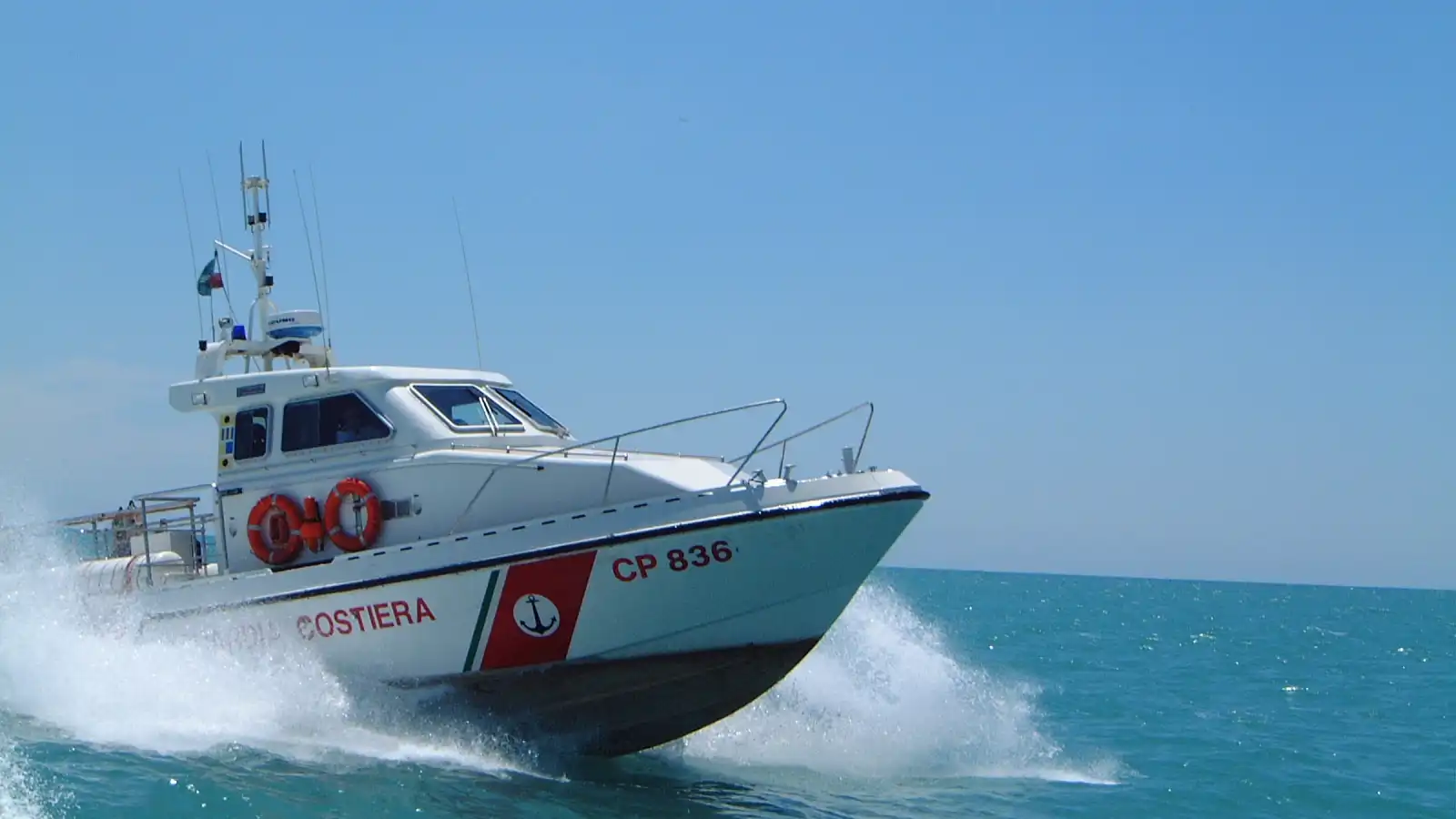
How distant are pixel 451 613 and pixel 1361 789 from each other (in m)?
8.08

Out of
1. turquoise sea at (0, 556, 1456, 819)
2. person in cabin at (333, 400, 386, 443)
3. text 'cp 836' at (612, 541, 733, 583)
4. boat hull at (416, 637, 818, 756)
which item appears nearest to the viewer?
turquoise sea at (0, 556, 1456, 819)

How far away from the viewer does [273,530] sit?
1159 cm

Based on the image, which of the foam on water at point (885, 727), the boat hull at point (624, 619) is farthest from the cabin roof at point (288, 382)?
the foam on water at point (885, 727)

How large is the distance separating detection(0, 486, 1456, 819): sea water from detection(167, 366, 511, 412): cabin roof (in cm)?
207

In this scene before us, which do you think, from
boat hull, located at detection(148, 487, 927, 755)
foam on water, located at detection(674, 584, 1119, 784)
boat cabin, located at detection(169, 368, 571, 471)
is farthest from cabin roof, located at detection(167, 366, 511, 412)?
foam on water, located at detection(674, 584, 1119, 784)

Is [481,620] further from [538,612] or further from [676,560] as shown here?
[676,560]

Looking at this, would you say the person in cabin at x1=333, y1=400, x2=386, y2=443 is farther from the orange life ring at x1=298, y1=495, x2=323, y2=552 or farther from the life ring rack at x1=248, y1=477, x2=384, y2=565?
the orange life ring at x1=298, y1=495, x2=323, y2=552

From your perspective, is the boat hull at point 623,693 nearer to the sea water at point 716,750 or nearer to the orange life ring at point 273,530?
the sea water at point 716,750

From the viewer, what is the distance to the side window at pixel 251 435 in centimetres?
1195

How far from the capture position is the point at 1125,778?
12.4m

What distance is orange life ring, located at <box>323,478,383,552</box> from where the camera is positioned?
11.1 m

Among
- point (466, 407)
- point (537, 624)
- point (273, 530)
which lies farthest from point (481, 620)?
point (273, 530)

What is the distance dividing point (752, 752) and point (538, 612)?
2.83 meters

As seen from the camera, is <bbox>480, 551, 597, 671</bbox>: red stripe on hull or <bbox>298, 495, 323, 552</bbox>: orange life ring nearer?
<bbox>480, 551, 597, 671</bbox>: red stripe on hull
